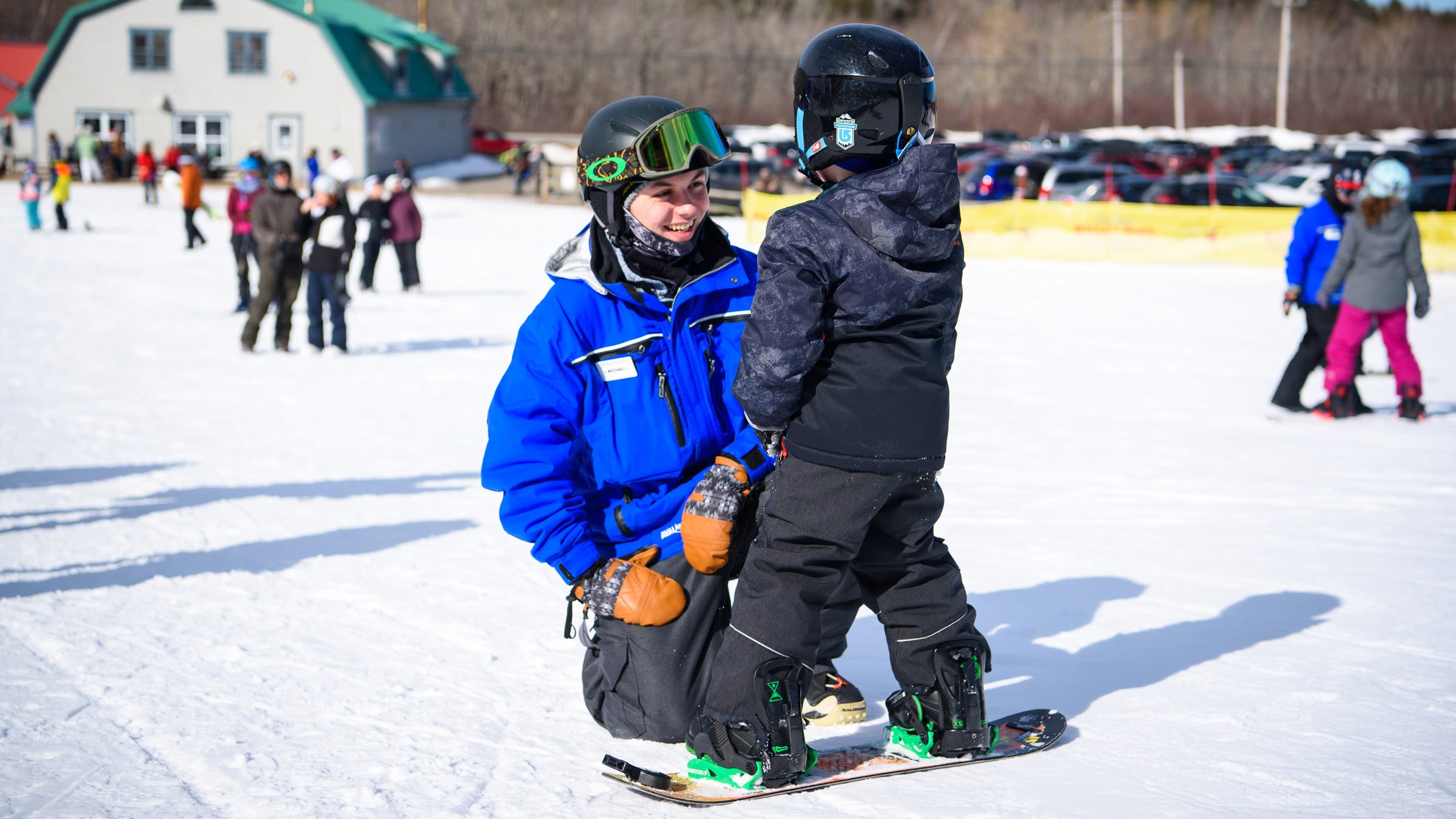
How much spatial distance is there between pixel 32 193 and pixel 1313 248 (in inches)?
804

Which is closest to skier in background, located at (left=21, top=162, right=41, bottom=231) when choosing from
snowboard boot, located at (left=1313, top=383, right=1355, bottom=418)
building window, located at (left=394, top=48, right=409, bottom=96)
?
snowboard boot, located at (left=1313, top=383, right=1355, bottom=418)

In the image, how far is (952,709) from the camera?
9.65 feet

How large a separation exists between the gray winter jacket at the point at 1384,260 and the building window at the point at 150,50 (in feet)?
139

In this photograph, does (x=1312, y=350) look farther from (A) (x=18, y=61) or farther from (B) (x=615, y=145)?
(A) (x=18, y=61)

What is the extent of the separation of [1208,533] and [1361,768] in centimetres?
260

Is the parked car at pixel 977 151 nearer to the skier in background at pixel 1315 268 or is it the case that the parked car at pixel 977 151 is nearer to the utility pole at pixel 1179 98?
the utility pole at pixel 1179 98

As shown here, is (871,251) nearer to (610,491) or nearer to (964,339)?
(610,491)

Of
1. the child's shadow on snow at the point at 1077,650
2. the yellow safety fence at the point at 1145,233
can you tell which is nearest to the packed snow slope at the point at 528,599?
the child's shadow on snow at the point at 1077,650

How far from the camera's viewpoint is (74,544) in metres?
5.28

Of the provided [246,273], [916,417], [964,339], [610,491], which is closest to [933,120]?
[916,417]

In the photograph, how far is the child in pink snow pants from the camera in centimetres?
773

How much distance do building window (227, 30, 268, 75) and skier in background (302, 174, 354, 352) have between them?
114 feet

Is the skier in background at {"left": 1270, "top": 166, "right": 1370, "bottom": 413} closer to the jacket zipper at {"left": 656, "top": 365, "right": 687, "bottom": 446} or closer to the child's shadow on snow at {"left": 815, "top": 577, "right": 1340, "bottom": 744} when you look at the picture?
the child's shadow on snow at {"left": 815, "top": 577, "right": 1340, "bottom": 744}

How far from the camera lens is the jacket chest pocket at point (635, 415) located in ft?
10.2
